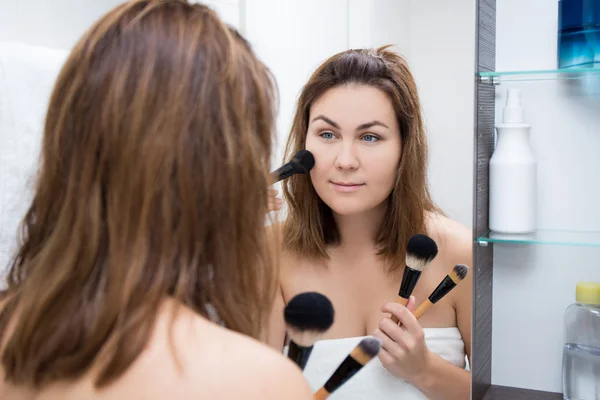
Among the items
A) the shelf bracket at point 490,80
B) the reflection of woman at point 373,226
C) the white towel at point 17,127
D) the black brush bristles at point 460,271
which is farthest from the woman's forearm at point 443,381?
the white towel at point 17,127

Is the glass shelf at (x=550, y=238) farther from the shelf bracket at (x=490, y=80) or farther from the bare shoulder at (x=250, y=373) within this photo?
the bare shoulder at (x=250, y=373)

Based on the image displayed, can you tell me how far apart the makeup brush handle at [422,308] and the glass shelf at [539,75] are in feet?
0.94

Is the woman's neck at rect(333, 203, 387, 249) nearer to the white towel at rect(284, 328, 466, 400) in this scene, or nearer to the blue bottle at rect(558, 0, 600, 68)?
the white towel at rect(284, 328, 466, 400)

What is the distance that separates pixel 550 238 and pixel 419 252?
19 centimetres

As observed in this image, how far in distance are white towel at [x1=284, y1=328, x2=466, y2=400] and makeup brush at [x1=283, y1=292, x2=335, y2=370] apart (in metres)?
0.07

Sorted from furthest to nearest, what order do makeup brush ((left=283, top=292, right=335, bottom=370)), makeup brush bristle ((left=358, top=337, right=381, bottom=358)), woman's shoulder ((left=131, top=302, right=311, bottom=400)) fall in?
makeup brush bristle ((left=358, top=337, right=381, bottom=358))
makeup brush ((left=283, top=292, right=335, bottom=370))
woman's shoulder ((left=131, top=302, right=311, bottom=400))

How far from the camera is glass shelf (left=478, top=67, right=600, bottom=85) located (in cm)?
84

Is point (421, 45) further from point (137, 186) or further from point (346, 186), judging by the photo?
point (137, 186)

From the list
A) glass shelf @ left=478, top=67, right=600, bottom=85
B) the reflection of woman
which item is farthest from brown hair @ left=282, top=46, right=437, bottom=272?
glass shelf @ left=478, top=67, right=600, bottom=85

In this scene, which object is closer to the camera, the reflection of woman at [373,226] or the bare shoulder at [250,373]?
the bare shoulder at [250,373]

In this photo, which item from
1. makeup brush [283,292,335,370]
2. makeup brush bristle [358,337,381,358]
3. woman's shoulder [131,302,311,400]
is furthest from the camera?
makeup brush bristle [358,337,381,358]

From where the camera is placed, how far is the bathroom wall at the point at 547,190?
846mm

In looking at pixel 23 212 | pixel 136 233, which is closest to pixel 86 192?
pixel 136 233

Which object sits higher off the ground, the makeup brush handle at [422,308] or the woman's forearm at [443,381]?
the makeup brush handle at [422,308]
